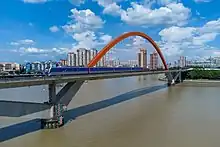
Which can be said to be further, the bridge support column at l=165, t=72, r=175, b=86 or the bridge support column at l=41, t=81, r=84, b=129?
the bridge support column at l=165, t=72, r=175, b=86

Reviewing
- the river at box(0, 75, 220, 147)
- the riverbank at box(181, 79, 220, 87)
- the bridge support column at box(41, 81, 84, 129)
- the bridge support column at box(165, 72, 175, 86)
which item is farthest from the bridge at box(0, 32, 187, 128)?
the riverbank at box(181, 79, 220, 87)

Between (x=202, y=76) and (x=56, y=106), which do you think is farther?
(x=202, y=76)

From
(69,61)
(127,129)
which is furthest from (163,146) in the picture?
(69,61)

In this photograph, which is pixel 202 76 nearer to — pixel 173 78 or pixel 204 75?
pixel 204 75

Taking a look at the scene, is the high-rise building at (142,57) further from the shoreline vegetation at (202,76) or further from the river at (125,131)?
the river at (125,131)

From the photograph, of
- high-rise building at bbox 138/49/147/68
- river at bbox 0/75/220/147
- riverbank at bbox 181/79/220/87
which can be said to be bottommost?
riverbank at bbox 181/79/220/87

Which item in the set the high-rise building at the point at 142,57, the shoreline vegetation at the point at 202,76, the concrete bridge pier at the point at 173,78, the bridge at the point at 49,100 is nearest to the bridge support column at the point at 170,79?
the concrete bridge pier at the point at 173,78

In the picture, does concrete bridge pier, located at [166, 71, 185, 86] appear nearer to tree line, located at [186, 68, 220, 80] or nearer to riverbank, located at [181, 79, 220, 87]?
riverbank, located at [181, 79, 220, 87]

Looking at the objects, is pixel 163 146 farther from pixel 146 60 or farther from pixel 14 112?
pixel 146 60

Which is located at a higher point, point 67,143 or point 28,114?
point 28,114

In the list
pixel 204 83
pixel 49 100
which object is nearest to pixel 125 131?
pixel 49 100

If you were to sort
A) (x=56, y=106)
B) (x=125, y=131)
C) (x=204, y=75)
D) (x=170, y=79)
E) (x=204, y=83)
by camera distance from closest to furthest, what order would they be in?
(x=125, y=131) → (x=56, y=106) → (x=170, y=79) → (x=204, y=83) → (x=204, y=75)
